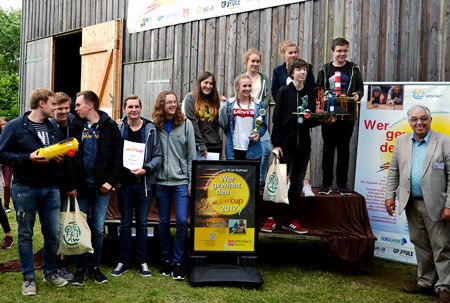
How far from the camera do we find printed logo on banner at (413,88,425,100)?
5.91 metres

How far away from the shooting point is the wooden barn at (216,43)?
6.22 metres

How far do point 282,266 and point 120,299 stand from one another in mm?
2098

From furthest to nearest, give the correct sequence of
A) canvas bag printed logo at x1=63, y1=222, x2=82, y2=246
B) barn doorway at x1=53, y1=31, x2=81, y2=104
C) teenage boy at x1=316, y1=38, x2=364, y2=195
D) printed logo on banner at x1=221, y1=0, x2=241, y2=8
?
1. barn doorway at x1=53, y1=31, x2=81, y2=104
2. printed logo on banner at x1=221, y1=0, x2=241, y2=8
3. teenage boy at x1=316, y1=38, x2=364, y2=195
4. canvas bag printed logo at x1=63, y1=222, x2=82, y2=246

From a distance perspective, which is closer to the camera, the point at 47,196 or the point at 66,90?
the point at 47,196

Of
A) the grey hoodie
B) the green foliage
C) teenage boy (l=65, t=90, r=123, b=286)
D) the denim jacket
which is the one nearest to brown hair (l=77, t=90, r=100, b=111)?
teenage boy (l=65, t=90, r=123, b=286)

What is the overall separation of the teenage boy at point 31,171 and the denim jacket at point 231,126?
1.84 metres

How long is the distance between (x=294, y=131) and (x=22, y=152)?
8.88 ft

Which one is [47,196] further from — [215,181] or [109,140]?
[215,181]

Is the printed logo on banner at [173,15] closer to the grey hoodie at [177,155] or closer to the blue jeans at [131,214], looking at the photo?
the grey hoodie at [177,155]

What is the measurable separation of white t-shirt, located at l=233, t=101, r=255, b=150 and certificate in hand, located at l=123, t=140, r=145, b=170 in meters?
1.12

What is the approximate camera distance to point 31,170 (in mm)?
4223

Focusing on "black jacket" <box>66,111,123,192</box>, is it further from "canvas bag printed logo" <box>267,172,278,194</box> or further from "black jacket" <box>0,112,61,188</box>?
"canvas bag printed logo" <box>267,172,278,194</box>

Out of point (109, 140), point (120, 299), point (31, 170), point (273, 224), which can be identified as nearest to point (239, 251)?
point (273, 224)

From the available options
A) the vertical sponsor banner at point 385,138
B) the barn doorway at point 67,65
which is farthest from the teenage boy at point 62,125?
the barn doorway at point 67,65
